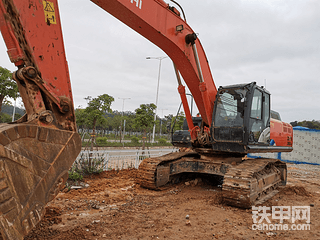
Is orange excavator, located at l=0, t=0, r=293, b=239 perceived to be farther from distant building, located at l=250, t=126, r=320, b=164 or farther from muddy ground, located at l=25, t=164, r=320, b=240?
distant building, located at l=250, t=126, r=320, b=164

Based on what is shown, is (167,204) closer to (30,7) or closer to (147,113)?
(30,7)

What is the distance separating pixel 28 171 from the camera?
221 centimetres

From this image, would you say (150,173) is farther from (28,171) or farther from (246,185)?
(28,171)

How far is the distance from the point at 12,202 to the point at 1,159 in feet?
1.28

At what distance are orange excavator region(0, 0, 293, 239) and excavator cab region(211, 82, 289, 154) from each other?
23 mm

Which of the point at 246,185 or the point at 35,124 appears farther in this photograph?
the point at 246,185

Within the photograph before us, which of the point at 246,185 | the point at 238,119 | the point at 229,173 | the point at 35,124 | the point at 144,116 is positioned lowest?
the point at 246,185

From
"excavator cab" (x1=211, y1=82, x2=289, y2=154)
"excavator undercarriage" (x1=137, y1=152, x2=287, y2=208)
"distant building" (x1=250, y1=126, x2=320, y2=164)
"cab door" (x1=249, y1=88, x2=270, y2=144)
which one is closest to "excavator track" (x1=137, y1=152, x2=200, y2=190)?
"excavator undercarriage" (x1=137, y1=152, x2=287, y2=208)

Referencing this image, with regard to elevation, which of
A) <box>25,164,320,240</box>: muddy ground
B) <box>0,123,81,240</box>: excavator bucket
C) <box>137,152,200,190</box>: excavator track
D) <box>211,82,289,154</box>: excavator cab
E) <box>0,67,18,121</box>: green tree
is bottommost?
<box>25,164,320,240</box>: muddy ground

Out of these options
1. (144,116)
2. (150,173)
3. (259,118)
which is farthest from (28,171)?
(144,116)

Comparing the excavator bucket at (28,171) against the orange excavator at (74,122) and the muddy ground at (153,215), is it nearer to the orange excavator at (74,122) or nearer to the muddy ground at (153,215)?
the orange excavator at (74,122)

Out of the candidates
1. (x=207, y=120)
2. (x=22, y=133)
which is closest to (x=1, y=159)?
(x=22, y=133)

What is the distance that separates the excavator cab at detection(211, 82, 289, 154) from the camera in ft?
17.5

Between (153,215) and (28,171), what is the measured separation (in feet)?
8.49
